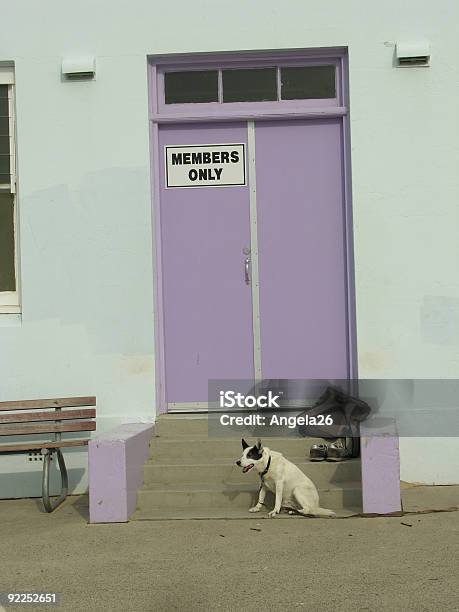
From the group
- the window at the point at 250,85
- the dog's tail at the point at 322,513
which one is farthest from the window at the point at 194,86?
the dog's tail at the point at 322,513

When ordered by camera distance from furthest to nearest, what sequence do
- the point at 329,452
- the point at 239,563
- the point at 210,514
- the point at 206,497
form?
the point at 329,452
the point at 206,497
the point at 210,514
the point at 239,563

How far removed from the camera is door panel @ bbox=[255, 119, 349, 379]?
29.0 ft

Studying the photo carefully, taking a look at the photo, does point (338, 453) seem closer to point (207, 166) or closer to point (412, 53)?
point (207, 166)

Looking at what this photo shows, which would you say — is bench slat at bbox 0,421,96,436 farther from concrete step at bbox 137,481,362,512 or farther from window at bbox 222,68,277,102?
window at bbox 222,68,277,102

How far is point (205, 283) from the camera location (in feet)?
29.2

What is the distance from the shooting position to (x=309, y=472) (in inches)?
311

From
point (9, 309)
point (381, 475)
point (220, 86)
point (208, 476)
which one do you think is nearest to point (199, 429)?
point (208, 476)

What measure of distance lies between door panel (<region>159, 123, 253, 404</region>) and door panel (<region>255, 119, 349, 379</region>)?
0.63ft

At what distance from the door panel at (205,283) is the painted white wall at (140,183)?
11.1 inches

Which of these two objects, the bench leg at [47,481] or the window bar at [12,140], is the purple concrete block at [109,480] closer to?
the bench leg at [47,481]

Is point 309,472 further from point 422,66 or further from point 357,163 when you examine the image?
point 422,66

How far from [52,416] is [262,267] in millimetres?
2301

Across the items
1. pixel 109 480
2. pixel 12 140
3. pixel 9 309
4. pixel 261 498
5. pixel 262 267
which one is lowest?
pixel 261 498

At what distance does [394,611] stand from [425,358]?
3719 millimetres
